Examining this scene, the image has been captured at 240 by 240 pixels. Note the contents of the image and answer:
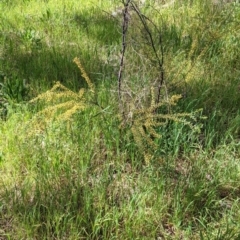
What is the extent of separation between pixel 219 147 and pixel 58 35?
2.30m

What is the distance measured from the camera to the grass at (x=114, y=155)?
1.88 m

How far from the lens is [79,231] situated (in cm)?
184

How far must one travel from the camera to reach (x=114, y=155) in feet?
7.61

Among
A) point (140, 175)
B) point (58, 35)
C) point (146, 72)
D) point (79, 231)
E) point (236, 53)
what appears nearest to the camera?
point (79, 231)

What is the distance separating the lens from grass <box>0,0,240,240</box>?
6.15 feet

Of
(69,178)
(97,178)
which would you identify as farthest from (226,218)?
(69,178)

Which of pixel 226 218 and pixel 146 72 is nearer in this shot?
pixel 226 218

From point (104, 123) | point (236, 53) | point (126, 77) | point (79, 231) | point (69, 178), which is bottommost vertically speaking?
point (79, 231)

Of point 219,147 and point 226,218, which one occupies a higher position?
point 219,147

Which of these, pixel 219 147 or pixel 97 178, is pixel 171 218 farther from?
pixel 219 147

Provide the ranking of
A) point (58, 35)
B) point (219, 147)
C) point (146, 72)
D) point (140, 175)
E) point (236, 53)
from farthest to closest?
point (58, 35)
point (236, 53)
point (146, 72)
point (219, 147)
point (140, 175)

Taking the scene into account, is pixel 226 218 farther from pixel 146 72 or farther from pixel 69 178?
pixel 146 72

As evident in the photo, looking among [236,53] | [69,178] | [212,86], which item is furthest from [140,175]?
[236,53]

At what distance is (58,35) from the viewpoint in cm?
386
